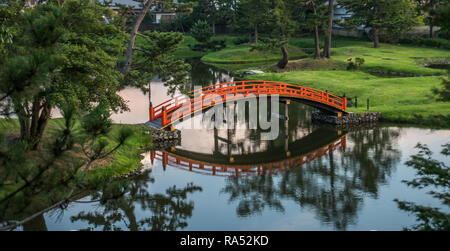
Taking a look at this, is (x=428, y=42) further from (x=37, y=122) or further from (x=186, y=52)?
(x=37, y=122)

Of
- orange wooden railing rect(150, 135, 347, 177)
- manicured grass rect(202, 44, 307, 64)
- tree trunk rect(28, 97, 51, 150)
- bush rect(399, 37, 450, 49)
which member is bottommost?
orange wooden railing rect(150, 135, 347, 177)

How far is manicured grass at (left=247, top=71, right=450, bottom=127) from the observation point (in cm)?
3453

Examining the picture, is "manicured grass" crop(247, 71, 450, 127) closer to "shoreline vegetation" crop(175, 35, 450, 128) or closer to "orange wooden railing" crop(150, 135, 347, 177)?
"shoreline vegetation" crop(175, 35, 450, 128)

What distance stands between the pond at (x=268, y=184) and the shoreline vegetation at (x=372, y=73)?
371 centimetres

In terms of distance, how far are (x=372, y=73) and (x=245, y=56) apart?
20.6 m

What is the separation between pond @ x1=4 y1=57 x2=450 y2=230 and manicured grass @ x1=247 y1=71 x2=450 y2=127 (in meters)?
2.78

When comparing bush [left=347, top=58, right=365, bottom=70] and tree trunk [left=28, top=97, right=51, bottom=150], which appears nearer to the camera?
tree trunk [left=28, top=97, right=51, bottom=150]

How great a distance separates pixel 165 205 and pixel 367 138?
52.8ft

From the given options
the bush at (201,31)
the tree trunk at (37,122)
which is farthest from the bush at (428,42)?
the tree trunk at (37,122)

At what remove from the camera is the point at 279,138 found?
30953 millimetres

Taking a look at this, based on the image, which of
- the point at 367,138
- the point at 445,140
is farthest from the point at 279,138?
the point at 445,140

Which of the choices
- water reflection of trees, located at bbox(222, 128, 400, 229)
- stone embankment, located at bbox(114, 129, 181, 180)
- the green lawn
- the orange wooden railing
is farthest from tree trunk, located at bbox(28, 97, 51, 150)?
the green lawn

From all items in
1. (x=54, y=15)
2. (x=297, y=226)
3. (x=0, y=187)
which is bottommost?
(x=297, y=226)
